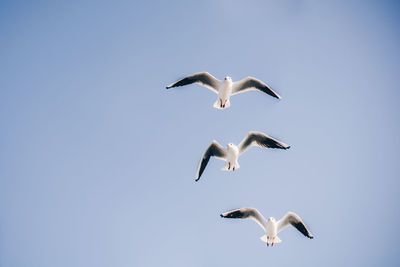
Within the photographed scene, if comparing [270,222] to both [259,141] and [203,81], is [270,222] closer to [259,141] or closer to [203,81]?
[259,141]

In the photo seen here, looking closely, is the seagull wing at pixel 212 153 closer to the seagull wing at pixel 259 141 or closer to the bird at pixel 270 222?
the seagull wing at pixel 259 141

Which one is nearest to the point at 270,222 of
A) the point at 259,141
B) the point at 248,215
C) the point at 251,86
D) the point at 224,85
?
the point at 248,215

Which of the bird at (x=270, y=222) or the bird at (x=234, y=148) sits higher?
the bird at (x=234, y=148)

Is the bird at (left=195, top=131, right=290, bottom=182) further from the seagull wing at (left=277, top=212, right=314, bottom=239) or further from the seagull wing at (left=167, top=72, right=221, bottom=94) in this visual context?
the seagull wing at (left=277, top=212, right=314, bottom=239)

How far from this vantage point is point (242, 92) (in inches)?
276

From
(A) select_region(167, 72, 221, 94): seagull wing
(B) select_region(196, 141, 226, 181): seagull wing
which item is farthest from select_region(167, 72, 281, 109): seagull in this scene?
(B) select_region(196, 141, 226, 181): seagull wing

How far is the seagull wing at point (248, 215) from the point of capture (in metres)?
6.90

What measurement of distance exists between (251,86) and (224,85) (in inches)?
26.8

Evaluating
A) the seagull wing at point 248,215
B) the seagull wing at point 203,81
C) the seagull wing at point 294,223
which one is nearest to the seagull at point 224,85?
the seagull wing at point 203,81

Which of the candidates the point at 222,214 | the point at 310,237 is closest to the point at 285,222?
the point at 310,237

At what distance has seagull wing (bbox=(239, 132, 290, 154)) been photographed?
22.1ft

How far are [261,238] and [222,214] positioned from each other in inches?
49.3

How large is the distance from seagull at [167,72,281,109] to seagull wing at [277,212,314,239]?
2780 mm

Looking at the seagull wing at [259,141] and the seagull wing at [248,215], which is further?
the seagull wing at [248,215]
